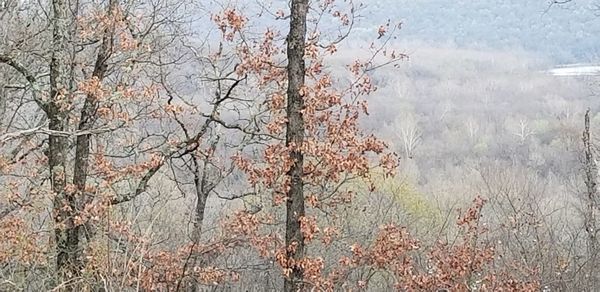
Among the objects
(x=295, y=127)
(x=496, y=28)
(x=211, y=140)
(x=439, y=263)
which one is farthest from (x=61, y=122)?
(x=496, y=28)

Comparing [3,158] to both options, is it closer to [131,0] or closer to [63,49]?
[63,49]

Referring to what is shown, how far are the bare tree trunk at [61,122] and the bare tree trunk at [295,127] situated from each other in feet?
9.21

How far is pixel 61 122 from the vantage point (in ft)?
33.3

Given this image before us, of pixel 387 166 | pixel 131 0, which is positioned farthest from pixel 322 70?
pixel 131 0

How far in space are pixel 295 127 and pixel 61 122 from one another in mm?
3252

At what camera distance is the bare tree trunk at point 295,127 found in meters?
9.38

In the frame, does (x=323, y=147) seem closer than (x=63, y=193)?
Yes

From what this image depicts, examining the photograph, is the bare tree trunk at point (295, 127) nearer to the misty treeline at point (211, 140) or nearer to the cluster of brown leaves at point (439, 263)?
the misty treeline at point (211, 140)

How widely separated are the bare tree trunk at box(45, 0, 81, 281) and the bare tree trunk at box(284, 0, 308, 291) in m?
2.81

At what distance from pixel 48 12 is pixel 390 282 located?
8.13 m

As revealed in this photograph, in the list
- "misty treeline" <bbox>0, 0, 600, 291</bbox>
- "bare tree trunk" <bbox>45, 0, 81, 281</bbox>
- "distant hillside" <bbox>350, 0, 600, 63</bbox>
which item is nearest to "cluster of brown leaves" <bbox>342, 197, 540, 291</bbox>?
"misty treeline" <bbox>0, 0, 600, 291</bbox>

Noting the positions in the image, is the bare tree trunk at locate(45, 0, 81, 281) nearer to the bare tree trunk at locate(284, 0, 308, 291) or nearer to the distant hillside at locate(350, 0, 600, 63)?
the bare tree trunk at locate(284, 0, 308, 291)

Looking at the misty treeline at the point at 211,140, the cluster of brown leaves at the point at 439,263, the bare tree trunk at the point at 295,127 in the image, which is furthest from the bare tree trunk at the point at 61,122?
the cluster of brown leaves at the point at 439,263

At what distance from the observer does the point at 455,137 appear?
56.6m
